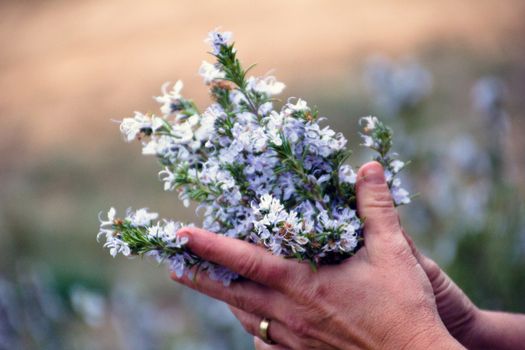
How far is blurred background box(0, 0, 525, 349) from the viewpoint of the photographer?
11.6ft

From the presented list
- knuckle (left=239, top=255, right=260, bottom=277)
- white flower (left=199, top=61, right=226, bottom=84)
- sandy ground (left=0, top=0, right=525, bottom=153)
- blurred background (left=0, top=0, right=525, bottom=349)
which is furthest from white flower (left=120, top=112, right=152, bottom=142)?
sandy ground (left=0, top=0, right=525, bottom=153)

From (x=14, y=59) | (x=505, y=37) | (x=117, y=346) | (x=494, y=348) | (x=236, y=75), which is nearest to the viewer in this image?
(x=236, y=75)

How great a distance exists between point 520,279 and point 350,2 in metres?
6.86

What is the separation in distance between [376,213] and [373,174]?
0.30ft

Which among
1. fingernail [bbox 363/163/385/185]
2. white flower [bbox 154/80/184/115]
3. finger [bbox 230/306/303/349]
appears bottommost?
finger [bbox 230/306/303/349]

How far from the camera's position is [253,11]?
Answer: 9.64 meters

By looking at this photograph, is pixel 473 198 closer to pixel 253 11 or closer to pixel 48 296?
pixel 48 296

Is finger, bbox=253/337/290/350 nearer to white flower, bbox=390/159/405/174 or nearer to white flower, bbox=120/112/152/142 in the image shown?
white flower, bbox=390/159/405/174

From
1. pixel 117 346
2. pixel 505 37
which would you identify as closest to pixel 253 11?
pixel 505 37

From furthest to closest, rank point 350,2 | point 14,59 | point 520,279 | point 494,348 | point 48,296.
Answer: point 14,59 < point 350,2 < point 48,296 < point 520,279 < point 494,348

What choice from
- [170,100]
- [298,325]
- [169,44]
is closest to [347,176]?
[298,325]

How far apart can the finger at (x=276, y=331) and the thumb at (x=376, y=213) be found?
1.00 ft

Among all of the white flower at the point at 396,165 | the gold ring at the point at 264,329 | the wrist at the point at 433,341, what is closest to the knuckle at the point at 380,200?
the white flower at the point at 396,165

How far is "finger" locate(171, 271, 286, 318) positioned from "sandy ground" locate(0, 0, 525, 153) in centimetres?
654
